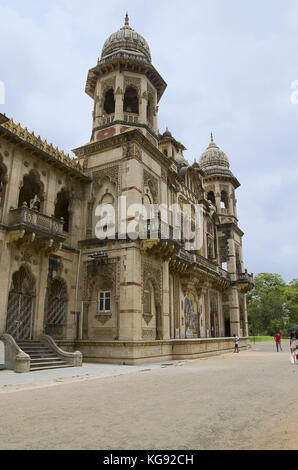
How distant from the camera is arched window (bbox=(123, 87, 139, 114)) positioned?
2505 centimetres

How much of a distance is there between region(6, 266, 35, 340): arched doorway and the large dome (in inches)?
630

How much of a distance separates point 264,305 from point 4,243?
58202mm

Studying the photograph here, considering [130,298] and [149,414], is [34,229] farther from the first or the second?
[149,414]

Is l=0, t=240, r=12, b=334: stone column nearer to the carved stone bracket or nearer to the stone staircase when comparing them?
the stone staircase

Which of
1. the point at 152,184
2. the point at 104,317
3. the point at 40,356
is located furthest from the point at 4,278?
the point at 152,184

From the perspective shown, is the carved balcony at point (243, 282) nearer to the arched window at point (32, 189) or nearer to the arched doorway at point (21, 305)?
the arched window at point (32, 189)

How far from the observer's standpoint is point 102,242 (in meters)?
20.4

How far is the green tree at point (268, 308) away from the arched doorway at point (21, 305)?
183 feet

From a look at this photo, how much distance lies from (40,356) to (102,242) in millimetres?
6948

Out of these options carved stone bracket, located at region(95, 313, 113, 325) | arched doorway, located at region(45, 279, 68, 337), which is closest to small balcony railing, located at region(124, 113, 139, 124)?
arched doorway, located at region(45, 279, 68, 337)

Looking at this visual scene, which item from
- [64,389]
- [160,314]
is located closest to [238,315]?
[160,314]
